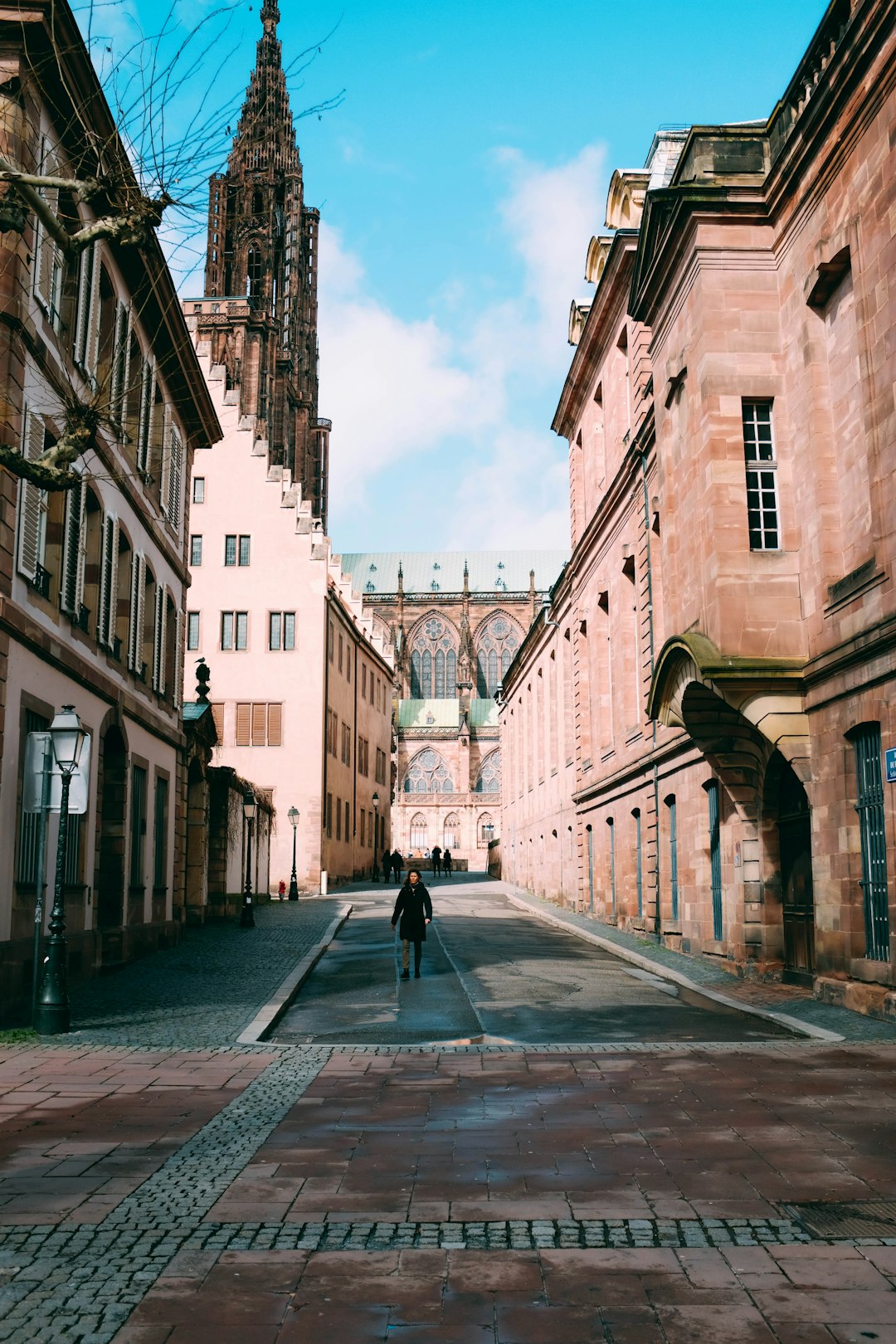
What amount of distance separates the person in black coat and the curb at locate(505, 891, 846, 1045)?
3403 millimetres

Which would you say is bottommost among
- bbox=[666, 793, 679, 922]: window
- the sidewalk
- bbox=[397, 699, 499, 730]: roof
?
the sidewalk

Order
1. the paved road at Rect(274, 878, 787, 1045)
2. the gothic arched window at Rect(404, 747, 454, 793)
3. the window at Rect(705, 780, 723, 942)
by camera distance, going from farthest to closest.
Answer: the gothic arched window at Rect(404, 747, 454, 793), the window at Rect(705, 780, 723, 942), the paved road at Rect(274, 878, 787, 1045)

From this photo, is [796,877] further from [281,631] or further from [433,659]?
[433,659]

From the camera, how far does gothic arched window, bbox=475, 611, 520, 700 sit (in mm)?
108875

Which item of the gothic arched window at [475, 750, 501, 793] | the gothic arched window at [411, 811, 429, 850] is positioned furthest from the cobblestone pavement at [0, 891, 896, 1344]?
the gothic arched window at [475, 750, 501, 793]

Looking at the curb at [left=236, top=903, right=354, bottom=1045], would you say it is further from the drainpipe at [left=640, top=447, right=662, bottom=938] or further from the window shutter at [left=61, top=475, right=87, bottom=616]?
the drainpipe at [left=640, top=447, right=662, bottom=938]

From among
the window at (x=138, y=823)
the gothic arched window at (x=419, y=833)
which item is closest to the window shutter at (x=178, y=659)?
the window at (x=138, y=823)

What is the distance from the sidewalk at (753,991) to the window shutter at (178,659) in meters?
9.54

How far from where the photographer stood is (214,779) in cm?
3106

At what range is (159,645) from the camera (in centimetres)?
2472

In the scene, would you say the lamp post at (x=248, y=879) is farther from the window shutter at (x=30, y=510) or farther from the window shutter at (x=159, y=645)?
the window shutter at (x=30, y=510)

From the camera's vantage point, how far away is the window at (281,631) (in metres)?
47.0

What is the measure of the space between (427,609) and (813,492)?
310 ft

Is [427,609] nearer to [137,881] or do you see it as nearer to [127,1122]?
[137,881]
